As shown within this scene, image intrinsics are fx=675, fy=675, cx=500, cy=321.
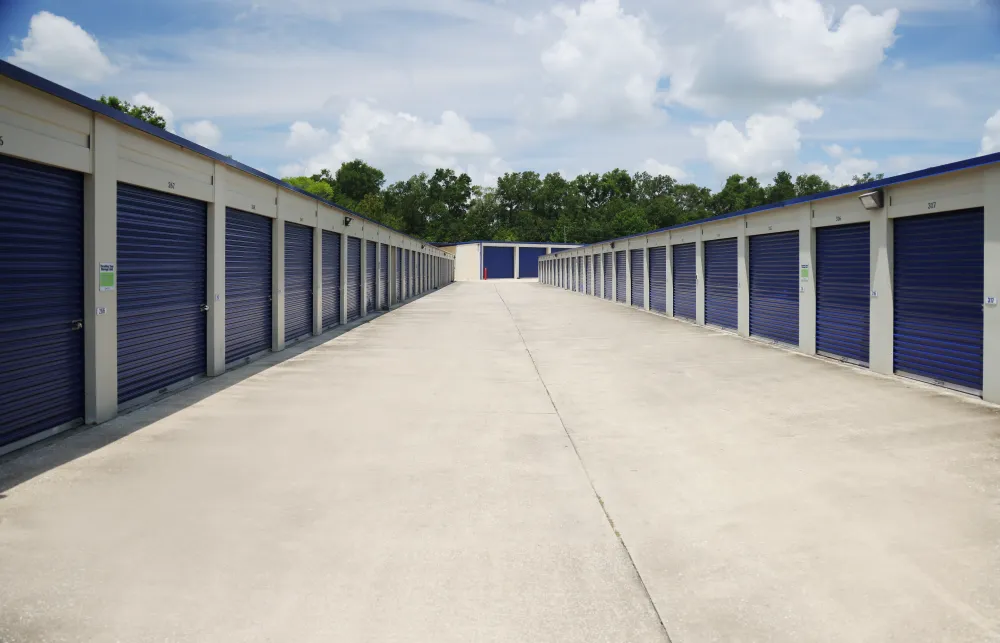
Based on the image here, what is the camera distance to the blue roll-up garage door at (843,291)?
1183 cm

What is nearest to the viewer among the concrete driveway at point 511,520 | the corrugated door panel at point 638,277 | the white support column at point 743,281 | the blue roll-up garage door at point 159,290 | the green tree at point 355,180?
the concrete driveway at point 511,520

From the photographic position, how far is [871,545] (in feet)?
14.4

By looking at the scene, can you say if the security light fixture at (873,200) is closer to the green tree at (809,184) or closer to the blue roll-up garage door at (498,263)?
the blue roll-up garage door at (498,263)

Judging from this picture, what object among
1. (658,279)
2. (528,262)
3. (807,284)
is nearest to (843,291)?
(807,284)

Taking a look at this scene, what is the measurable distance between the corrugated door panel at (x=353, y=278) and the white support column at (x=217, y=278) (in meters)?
9.75

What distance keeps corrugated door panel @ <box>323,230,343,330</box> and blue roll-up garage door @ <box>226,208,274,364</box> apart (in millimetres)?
4283

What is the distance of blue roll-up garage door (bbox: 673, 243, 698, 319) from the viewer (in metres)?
21.2

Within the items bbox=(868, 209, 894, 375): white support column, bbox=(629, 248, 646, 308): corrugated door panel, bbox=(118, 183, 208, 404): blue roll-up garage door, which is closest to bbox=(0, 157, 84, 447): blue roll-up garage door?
bbox=(118, 183, 208, 404): blue roll-up garage door

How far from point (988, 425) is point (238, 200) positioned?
11.4 m

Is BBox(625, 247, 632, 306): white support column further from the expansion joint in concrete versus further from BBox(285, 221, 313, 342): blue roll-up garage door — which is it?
the expansion joint in concrete

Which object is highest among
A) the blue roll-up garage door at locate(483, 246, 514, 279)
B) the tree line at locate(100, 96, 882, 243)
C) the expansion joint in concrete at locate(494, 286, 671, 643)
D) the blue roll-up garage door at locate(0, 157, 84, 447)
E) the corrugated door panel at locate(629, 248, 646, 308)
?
the tree line at locate(100, 96, 882, 243)

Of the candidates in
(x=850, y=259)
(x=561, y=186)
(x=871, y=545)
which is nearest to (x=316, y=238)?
(x=850, y=259)

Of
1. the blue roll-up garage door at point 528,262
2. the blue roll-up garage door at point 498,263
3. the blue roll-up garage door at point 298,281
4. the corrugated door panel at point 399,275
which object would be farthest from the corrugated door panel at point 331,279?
the blue roll-up garage door at point 528,262

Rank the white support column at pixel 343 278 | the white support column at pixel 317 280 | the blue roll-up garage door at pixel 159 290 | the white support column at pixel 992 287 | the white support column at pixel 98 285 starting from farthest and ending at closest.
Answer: the white support column at pixel 343 278, the white support column at pixel 317 280, the white support column at pixel 992 287, the blue roll-up garage door at pixel 159 290, the white support column at pixel 98 285
